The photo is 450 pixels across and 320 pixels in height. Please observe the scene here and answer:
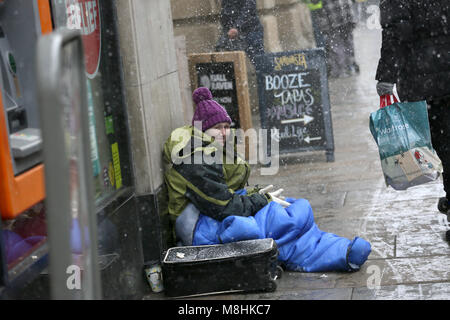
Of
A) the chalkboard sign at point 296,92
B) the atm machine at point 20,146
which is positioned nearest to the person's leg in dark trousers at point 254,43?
the chalkboard sign at point 296,92

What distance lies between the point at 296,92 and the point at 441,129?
3.19 m

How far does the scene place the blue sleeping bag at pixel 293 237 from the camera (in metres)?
4.95

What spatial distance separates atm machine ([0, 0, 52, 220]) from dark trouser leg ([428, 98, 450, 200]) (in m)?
2.72

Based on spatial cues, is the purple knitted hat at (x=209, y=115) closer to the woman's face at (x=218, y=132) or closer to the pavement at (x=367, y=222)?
the woman's face at (x=218, y=132)

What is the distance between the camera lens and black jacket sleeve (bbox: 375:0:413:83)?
5.32 meters

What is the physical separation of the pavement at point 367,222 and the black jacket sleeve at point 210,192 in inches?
20.4

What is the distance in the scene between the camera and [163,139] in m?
5.34

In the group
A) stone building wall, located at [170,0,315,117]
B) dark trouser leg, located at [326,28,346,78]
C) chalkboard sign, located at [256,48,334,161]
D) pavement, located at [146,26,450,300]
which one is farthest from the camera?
dark trouser leg, located at [326,28,346,78]

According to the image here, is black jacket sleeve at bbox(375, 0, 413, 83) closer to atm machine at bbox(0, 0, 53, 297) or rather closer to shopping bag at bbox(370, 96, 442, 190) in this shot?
shopping bag at bbox(370, 96, 442, 190)

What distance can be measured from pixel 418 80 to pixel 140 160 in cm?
191

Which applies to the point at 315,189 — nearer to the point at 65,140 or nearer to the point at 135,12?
the point at 135,12

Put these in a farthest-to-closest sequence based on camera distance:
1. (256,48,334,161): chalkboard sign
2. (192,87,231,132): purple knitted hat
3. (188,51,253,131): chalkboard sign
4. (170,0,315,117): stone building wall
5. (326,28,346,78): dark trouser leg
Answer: (326,28,346,78): dark trouser leg < (170,0,315,117): stone building wall < (256,48,334,161): chalkboard sign < (188,51,253,131): chalkboard sign < (192,87,231,132): purple knitted hat

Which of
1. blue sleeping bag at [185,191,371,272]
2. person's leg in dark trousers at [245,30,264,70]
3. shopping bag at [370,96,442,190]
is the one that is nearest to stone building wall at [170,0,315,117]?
person's leg in dark trousers at [245,30,264,70]
